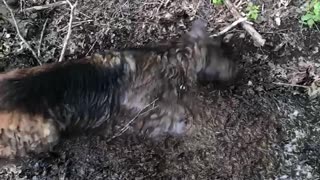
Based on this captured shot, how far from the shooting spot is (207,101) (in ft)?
13.7

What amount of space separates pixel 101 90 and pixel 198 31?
98cm

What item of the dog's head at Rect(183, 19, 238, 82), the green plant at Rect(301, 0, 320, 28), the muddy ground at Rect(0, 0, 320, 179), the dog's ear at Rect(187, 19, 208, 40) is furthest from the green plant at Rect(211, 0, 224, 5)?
the green plant at Rect(301, 0, 320, 28)

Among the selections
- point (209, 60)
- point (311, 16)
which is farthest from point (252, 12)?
point (209, 60)

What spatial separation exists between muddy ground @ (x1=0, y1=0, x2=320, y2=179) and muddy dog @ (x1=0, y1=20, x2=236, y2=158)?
0.17m

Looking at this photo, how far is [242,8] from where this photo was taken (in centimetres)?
480

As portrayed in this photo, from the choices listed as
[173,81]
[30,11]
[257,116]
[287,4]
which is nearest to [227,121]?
[257,116]

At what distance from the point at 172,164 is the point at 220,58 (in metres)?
0.79

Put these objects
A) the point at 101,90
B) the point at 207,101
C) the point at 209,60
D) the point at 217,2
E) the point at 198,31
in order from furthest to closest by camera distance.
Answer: the point at 217,2 < the point at 198,31 < the point at 207,101 < the point at 209,60 < the point at 101,90

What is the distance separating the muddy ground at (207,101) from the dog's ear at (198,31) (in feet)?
0.25

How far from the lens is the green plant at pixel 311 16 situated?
457cm

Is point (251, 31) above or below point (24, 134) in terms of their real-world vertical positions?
above

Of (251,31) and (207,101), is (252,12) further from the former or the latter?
(207,101)

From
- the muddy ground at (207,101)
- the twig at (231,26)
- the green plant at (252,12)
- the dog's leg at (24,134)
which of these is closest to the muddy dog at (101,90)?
the dog's leg at (24,134)

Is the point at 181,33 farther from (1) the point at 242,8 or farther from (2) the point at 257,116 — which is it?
(2) the point at 257,116
